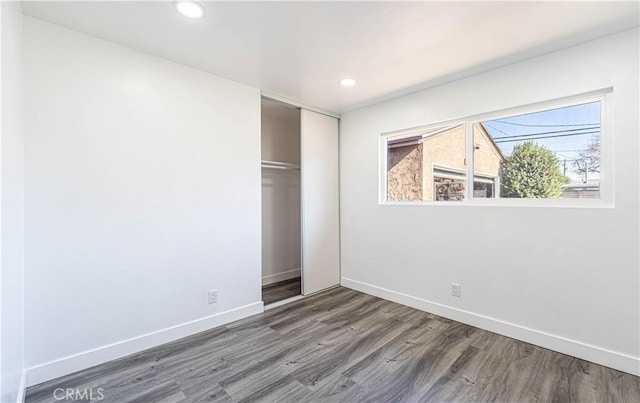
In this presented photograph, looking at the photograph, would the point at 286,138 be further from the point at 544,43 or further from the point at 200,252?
the point at 544,43

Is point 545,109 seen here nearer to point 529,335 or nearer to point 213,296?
point 529,335

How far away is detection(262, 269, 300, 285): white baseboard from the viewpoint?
160 inches

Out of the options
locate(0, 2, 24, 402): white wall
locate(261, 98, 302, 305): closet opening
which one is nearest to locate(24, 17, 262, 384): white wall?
locate(0, 2, 24, 402): white wall

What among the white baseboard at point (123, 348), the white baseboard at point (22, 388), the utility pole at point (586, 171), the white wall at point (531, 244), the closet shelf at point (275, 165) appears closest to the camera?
the white baseboard at point (22, 388)

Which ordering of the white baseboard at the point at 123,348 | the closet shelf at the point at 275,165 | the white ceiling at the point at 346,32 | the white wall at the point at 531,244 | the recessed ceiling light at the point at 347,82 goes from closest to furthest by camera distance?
the white ceiling at the point at 346,32 → the white baseboard at the point at 123,348 → the white wall at the point at 531,244 → the recessed ceiling light at the point at 347,82 → the closet shelf at the point at 275,165

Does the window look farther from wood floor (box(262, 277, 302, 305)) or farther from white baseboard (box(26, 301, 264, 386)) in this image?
white baseboard (box(26, 301, 264, 386))

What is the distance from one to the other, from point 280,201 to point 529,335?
10.7 ft

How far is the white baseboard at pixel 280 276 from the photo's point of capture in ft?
13.3

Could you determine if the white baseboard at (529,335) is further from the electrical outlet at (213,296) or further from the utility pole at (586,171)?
the electrical outlet at (213,296)

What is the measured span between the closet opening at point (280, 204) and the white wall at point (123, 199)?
1.17 metres

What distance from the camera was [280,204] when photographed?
4.29 m

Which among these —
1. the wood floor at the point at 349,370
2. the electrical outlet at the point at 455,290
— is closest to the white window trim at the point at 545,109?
the electrical outlet at the point at 455,290

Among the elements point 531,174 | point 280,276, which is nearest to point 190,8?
point 531,174

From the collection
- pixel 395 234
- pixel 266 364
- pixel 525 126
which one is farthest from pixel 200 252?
pixel 525 126
